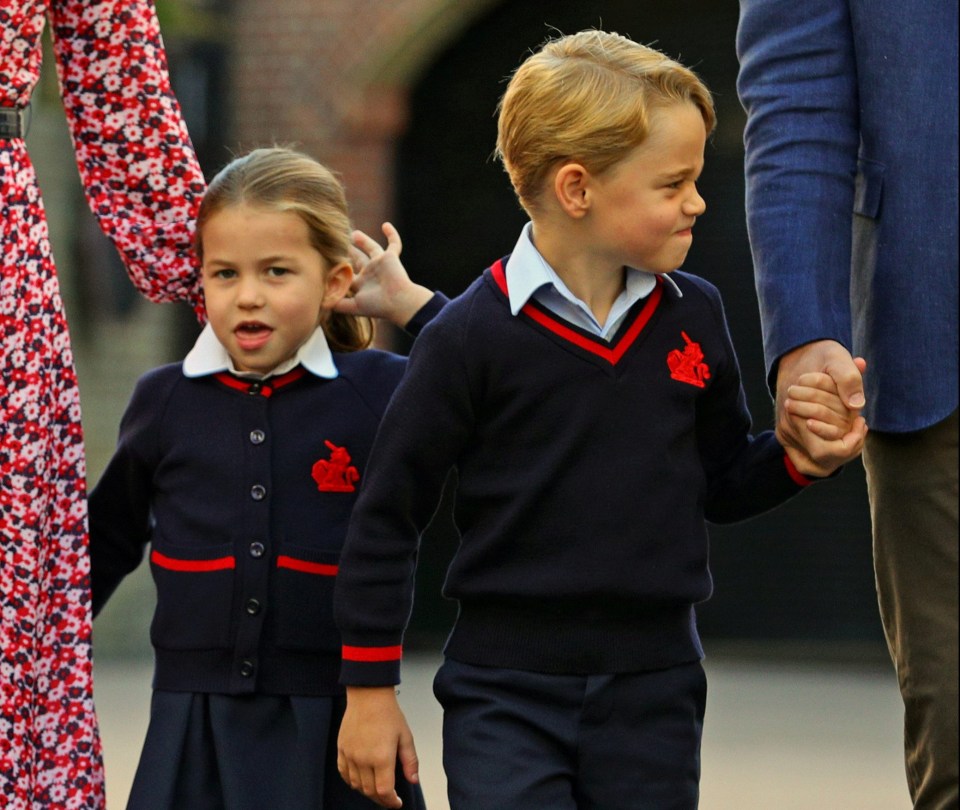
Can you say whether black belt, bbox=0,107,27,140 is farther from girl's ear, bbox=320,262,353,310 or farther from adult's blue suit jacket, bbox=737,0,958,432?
adult's blue suit jacket, bbox=737,0,958,432

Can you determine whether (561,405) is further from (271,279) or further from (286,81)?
(286,81)

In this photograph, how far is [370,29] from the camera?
309 inches

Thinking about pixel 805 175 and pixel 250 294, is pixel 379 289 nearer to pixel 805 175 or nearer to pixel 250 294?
pixel 250 294

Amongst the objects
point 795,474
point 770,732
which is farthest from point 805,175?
point 770,732

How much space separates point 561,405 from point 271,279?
0.64 m

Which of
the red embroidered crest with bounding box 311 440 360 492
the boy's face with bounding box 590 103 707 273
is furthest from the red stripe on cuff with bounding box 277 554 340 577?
the boy's face with bounding box 590 103 707 273

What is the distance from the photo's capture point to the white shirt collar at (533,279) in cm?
281

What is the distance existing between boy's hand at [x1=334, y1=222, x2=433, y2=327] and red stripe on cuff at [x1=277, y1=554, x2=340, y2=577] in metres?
0.44

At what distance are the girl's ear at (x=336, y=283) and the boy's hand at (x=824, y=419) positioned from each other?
861 mm

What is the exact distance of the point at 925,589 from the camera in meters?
2.66

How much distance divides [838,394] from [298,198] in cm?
102

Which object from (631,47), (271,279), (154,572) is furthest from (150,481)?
(631,47)

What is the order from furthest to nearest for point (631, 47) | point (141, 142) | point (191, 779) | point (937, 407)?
point (141, 142) < point (191, 779) < point (631, 47) < point (937, 407)

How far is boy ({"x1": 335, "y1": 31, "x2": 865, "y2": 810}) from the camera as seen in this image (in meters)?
2.77
